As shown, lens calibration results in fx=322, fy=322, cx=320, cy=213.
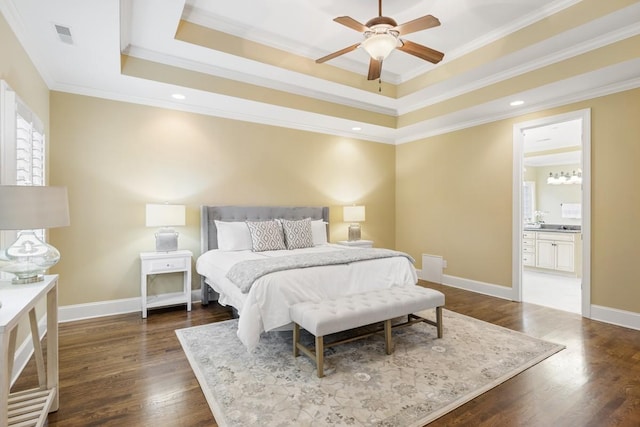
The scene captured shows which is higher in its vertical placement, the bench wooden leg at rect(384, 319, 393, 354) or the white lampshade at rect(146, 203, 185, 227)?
the white lampshade at rect(146, 203, 185, 227)

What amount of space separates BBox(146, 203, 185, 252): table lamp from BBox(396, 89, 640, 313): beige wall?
413 cm

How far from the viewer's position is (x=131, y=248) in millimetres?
4070

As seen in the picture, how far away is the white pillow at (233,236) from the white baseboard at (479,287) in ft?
11.1

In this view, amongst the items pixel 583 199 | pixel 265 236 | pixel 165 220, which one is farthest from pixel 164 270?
pixel 583 199

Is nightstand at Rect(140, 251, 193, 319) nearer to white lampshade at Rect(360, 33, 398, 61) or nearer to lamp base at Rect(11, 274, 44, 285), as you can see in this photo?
lamp base at Rect(11, 274, 44, 285)

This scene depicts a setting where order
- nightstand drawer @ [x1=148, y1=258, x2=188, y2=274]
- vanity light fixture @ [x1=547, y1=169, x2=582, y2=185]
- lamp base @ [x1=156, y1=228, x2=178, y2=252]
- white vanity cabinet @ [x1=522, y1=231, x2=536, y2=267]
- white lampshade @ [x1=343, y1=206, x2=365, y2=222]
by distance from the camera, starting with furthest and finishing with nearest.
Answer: vanity light fixture @ [x1=547, y1=169, x2=582, y2=185]
white vanity cabinet @ [x1=522, y1=231, x2=536, y2=267]
white lampshade @ [x1=343, y1=206, x2=365, y2=222]
lamp base @ [x1=156, y1=228, x2=178, y2=252]
nightstand drawer @ [x1=148, y1=258, x2=188, y2=274]

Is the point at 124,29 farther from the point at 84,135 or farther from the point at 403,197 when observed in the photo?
the point at 403,197

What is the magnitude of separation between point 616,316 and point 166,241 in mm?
5325

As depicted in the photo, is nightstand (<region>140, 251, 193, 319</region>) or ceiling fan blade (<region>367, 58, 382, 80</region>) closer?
ceiling fan blade (<region>367, 58, 382, 80</region>)

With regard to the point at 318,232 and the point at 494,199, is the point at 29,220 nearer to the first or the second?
the point at 318,232

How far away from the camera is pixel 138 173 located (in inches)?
162

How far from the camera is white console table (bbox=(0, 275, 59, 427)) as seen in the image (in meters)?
1.29

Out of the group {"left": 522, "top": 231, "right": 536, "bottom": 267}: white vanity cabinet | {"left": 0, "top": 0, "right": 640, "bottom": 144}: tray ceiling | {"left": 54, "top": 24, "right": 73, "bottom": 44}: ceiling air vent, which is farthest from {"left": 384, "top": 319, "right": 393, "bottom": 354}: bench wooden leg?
{"left": 522, "top": 231, "right": 536, "bottom": 267}: white vanity cabinet

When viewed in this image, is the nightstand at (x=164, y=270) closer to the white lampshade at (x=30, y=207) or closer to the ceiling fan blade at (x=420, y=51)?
the white lampshade at (x=30, y=207)
